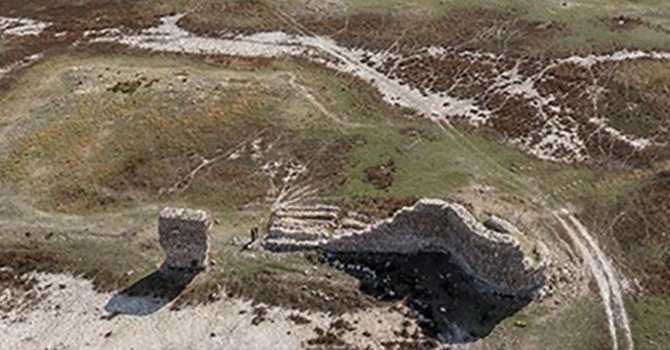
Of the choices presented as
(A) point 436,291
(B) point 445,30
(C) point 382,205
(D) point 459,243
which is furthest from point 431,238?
(B) point 445,30

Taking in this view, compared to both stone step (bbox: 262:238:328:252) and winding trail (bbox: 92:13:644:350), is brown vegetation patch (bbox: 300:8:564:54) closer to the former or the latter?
winding trail (bbox: 92:13:644:350)

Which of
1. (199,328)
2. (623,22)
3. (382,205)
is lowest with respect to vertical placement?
(199,328)

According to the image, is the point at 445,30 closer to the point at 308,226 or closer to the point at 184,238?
the point at 308,226

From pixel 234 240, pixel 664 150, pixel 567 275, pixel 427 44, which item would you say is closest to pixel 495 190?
pixel 567 275

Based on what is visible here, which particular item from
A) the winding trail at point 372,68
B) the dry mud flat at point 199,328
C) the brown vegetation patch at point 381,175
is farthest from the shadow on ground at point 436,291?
the brown vegetation patch at point 381,175

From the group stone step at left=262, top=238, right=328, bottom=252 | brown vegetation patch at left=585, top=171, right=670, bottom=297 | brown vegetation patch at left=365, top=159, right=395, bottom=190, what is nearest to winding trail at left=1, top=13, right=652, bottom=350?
brown vegetation patch at left=585, top=171, right=670, bottom=297

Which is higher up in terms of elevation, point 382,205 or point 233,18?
point 233,18
